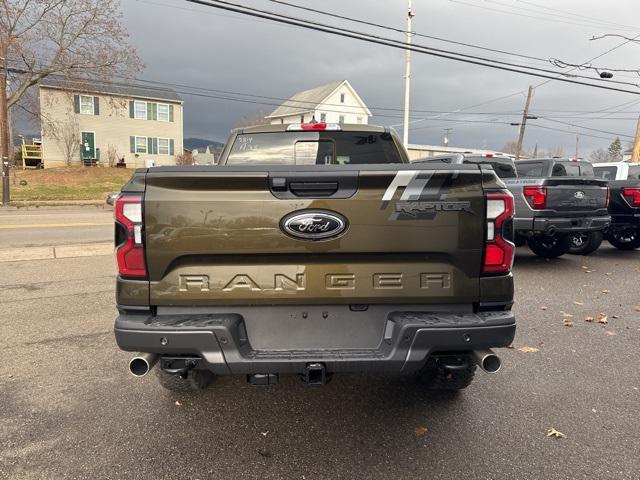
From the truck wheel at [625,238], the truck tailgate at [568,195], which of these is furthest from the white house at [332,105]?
the truck tailgate at [568,195]

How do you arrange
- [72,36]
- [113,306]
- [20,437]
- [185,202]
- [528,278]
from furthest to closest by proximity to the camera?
[72,36], [528,278], [113,306], [20,437], [185,202]

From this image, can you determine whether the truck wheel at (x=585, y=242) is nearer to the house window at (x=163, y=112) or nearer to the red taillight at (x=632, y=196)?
the red taillight at (x=632, y=196)

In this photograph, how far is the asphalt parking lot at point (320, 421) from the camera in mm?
2496

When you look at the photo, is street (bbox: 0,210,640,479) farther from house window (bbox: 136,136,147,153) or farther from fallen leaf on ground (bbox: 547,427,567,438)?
house window (bbox: 136,136,147,153)

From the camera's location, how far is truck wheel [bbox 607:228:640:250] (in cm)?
982

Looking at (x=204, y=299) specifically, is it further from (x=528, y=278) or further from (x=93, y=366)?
(x=528, y=278)

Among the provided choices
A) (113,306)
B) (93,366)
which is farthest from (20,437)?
(113,306)

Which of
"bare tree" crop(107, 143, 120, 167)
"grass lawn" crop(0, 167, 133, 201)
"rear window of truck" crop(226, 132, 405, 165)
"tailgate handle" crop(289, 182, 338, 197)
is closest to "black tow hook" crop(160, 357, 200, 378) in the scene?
"tailgate handle" crop(289, 182, 338, 197)

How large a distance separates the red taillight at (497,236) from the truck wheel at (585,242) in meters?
7.72

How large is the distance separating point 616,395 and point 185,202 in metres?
3.45

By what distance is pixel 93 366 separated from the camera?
12.4 feet

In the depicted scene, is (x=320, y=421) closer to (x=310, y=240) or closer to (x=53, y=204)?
(x=310, y=240)

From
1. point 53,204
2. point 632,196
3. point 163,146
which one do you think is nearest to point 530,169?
point 632,196

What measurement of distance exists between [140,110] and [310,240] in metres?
39.4
